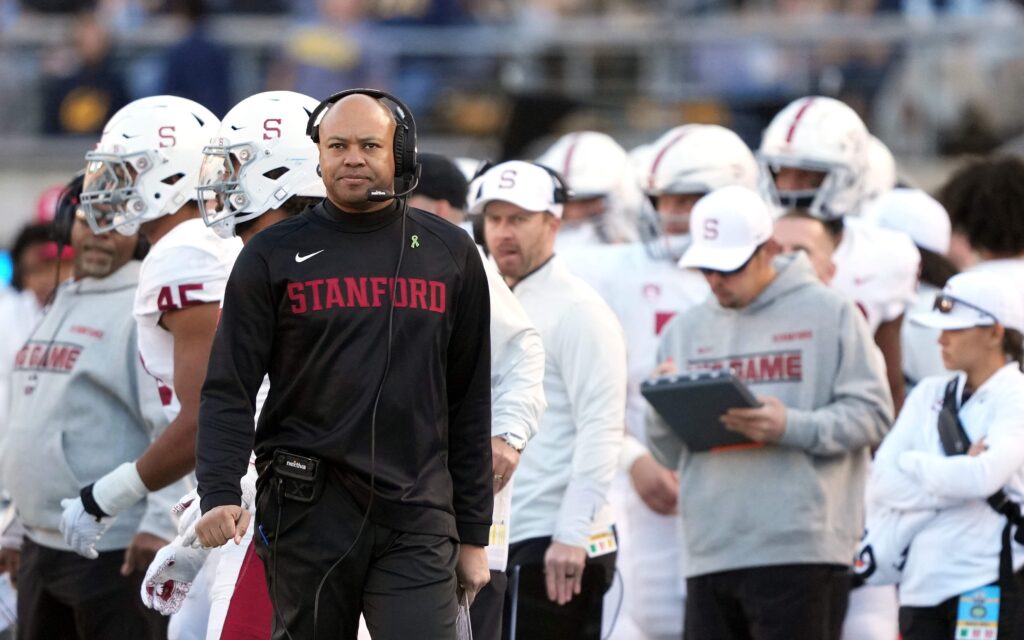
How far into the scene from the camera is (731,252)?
6590mm

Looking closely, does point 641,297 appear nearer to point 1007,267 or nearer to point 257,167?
point 1007,267

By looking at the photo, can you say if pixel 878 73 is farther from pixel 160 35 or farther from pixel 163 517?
pixel 163 517

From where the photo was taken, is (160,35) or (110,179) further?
→ (160,35)

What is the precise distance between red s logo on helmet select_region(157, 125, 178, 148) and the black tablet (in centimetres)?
175

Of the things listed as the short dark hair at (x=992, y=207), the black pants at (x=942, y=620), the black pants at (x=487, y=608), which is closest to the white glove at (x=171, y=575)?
the black pants at (x=487, y=608)

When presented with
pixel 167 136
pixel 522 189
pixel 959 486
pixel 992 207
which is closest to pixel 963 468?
pixel 959 486

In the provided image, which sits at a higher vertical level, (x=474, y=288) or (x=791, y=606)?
(x=474, y=288)

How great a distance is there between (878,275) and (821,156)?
2.01 feet

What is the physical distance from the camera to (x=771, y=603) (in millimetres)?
6414

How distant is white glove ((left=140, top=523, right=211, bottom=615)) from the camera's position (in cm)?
517

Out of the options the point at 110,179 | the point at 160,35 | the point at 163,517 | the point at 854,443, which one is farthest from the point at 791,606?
the point at 160,35

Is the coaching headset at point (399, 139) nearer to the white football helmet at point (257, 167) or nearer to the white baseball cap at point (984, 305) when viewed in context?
the white football helmet at point (257, 167)

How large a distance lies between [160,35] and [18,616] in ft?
27.0

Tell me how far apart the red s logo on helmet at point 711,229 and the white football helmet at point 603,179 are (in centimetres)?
217
